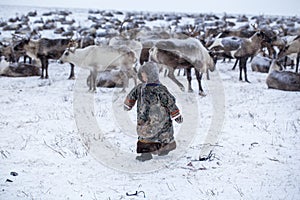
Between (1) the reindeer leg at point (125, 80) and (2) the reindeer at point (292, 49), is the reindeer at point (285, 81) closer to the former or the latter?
(2) the reindeer at point (292, 49)

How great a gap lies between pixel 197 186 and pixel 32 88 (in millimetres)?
7120

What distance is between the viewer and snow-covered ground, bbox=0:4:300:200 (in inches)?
144

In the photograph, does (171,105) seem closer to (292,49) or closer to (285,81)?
(285,81)

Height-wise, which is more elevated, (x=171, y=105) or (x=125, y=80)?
(x=171, y=105)

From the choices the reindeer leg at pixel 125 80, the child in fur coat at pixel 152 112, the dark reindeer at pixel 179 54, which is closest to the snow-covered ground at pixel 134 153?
the child in fur coat at pixel 152 112

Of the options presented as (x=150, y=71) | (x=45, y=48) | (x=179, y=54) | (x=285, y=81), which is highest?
(x=150, y=71)

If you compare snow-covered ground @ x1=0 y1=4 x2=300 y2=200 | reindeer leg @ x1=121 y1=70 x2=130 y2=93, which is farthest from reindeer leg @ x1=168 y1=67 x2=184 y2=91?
reindeer leg @ x1=121 y1=70 x2=130 y2=93

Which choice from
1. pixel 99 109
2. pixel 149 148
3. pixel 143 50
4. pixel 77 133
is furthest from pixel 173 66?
pixel 149 148

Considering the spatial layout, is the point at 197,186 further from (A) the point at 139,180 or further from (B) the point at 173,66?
(B) the point at 173,66

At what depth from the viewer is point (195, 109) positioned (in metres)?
7.17

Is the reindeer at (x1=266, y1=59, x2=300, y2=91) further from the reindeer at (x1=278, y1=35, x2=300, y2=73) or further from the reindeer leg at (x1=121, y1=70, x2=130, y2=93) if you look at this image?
the reindeer leg at (x1=121, y1=70, x2=130, y2=93)

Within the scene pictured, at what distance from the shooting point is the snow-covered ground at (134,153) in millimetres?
3652

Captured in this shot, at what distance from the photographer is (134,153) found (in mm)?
4711

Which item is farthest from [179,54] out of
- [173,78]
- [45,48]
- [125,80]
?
[45,48]
